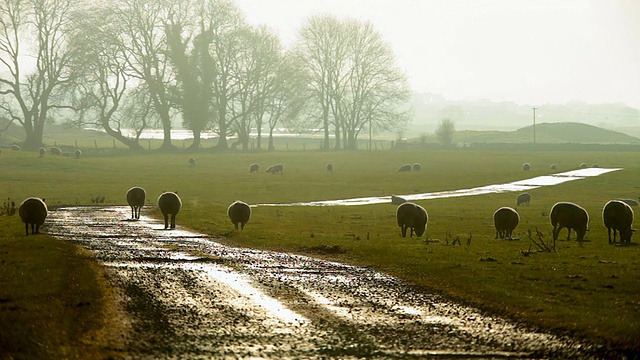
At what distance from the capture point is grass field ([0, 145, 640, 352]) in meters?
16.8

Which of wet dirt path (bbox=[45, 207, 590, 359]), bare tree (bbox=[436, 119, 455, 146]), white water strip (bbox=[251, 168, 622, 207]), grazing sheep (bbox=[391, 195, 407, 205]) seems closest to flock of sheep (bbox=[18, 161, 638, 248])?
wet dirt path (bbox=[45, 207, 590, 359])

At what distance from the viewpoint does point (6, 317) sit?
43.7 feet

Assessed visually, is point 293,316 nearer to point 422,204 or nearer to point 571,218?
point 571,218

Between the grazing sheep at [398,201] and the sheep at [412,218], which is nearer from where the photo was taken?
the sheep at [412,218]

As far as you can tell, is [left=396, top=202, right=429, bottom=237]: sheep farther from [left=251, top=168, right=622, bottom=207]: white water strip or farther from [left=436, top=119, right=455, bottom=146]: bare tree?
[left=436, top=119, right=455, bottom=146]: bare tree

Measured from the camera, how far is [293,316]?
562 inches

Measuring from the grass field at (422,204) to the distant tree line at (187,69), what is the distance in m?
10.5

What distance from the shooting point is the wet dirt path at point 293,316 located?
38.8 feet

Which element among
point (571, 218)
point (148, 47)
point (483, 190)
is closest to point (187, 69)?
point (148, 47)

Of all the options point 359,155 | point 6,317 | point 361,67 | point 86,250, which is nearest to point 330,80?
point 361,67

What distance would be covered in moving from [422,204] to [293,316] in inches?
1633

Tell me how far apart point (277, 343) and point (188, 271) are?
8487 mm

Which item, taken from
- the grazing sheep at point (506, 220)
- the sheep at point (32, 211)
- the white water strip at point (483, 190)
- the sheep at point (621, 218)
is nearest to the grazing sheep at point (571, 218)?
the sheep at point (621, 218)

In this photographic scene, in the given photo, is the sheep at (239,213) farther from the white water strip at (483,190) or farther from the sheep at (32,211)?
the white water strip at (483,190)
